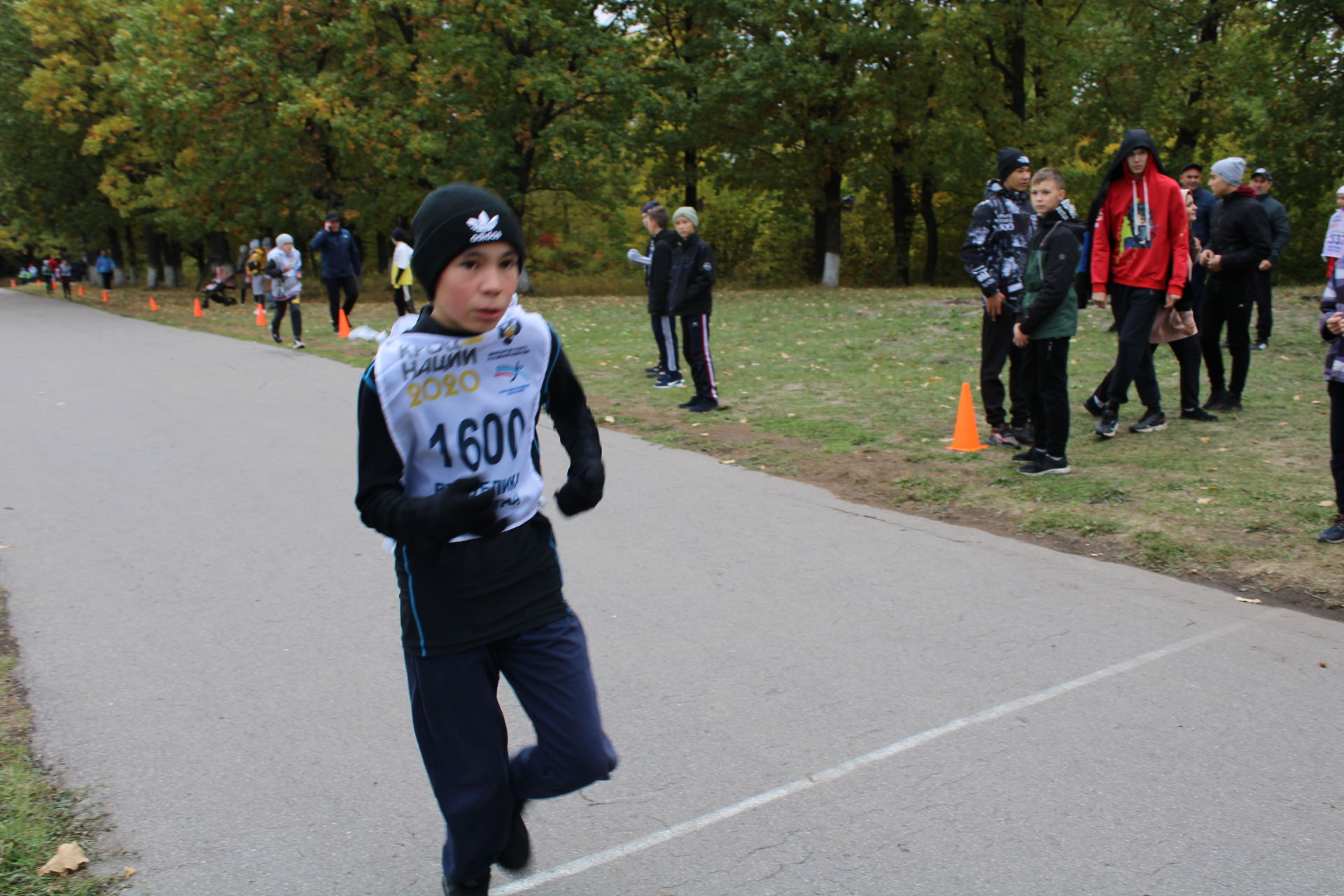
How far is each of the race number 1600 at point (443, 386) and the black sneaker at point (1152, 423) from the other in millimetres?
7347

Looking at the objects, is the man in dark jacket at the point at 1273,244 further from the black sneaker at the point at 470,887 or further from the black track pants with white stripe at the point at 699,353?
the black sneaker at the point at 470,887

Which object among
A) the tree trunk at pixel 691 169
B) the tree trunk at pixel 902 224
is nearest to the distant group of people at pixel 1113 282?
the tree trunk at pixel 902 224

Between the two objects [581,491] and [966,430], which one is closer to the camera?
[581,491]

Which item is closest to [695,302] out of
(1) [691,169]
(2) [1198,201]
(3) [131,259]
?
(2) [1198,201]

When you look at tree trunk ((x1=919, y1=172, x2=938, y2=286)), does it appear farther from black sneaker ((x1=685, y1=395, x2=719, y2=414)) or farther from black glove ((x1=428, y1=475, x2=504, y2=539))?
black glove ((x1=428, y1=475, x2=504, y2=539))

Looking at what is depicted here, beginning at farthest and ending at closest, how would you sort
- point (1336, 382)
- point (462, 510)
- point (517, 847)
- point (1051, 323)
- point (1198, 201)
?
point (1198, 201) → point (1051, 323) → point (1336, 382) → point (517, 847) → point (462, 510)

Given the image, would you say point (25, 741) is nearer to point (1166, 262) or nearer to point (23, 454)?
point (23, 454)

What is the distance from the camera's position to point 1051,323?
24.6 feet

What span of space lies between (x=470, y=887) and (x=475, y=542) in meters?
0.86

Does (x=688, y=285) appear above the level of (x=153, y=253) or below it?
below

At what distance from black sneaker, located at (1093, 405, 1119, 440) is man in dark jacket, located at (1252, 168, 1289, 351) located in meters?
3.79

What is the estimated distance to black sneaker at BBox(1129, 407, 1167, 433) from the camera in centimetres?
873

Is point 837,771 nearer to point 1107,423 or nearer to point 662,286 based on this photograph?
point 1107,423

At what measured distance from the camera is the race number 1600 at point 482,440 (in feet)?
8.57
